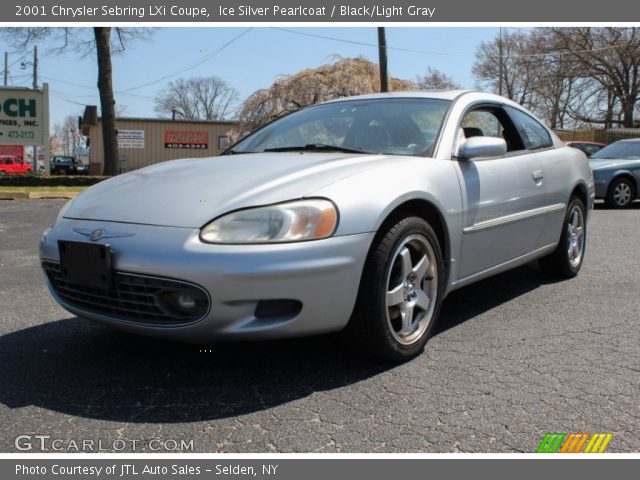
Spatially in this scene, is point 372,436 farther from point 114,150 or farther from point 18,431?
point 114,150

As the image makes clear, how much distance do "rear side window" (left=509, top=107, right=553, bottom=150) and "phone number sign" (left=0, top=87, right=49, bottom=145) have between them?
1886 centimetres

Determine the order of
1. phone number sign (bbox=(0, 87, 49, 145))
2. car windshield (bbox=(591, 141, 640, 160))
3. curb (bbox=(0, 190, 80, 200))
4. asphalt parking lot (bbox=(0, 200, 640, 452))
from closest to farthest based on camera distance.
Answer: asphalt parking lot (bbox=(0, 200, 640, 452)) < car windshield (bbox=(591, 141, 640, 160)) < curb (bbox=(0, 190, 80, 200)) < phone number sign (bbox=(0, 87, 49, 145))

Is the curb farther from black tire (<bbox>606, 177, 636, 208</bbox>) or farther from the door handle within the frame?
the door handle

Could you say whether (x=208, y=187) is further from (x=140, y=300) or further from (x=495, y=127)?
(x=495, y=127)

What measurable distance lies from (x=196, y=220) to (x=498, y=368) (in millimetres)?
1575

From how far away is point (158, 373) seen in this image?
9.36 ft

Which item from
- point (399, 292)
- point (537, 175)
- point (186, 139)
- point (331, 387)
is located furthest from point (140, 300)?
point (186, 139)

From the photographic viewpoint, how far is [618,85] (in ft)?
133

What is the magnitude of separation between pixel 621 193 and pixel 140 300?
36.2 feet

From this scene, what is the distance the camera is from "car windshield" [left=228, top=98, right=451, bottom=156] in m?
3.53

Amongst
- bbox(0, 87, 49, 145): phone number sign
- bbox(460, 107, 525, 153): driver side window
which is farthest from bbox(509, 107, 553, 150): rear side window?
bbox(0, 87, 49, 145): phone number sign

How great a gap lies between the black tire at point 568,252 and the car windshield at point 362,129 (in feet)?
5.55

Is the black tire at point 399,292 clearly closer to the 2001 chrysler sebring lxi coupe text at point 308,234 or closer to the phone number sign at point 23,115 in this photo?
the 2001 chrysler sebring lxi coupe text at point 308,234

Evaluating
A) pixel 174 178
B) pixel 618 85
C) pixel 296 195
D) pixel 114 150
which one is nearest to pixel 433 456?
pixel 296 195
